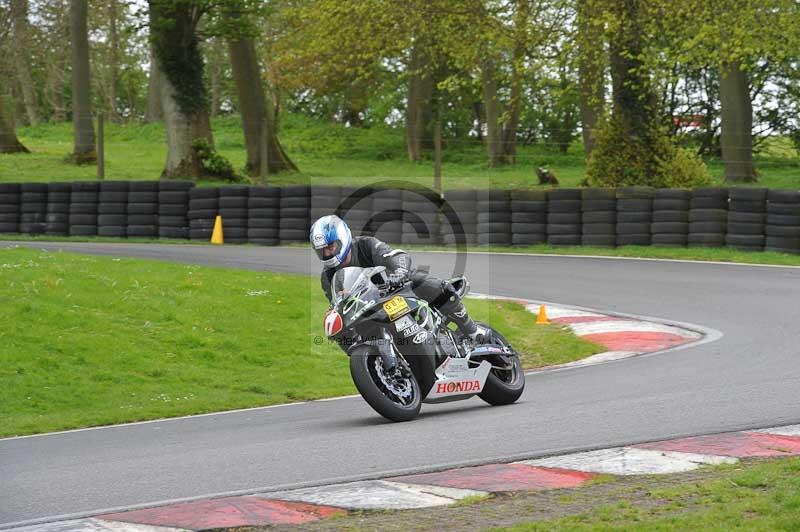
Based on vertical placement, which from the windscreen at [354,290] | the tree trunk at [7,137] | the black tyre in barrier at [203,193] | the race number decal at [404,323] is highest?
the tree trunk at [7,137]

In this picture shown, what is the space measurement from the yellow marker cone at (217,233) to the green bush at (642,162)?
775 centimetres

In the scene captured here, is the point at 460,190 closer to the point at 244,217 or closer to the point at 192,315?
the point at 244,217

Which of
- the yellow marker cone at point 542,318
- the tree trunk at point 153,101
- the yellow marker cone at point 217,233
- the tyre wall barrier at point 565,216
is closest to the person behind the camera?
the yellow marker cone at point 542,318

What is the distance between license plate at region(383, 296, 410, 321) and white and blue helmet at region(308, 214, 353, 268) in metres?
0.46

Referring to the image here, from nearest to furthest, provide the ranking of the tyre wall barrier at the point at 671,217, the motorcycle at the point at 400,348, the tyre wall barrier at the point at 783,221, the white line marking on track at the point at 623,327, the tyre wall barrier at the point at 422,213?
the motorcycle at the point at 400,348 < the white line marking on track at the point at 623,327 < the tyre wall barrier at the point at 783,221 < the tyre wall barrier at the point at 422,213 < the tyre wall barrier at the point at 671,217

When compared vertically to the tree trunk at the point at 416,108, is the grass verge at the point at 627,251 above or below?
below

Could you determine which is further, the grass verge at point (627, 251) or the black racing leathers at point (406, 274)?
the grass verge at point (627, 251)

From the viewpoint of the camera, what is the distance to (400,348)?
8680mm

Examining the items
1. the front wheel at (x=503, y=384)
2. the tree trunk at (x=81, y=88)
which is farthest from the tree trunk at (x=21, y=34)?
the front wheel at (x=503, y=384)

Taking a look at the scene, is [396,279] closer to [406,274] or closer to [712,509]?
[406,274]

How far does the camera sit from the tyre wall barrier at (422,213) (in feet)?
68.2

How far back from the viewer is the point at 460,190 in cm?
2286

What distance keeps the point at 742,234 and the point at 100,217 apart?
12874mm

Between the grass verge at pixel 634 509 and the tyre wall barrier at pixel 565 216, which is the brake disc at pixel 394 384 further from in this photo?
the tyre wall barrier at pixel 565 216
